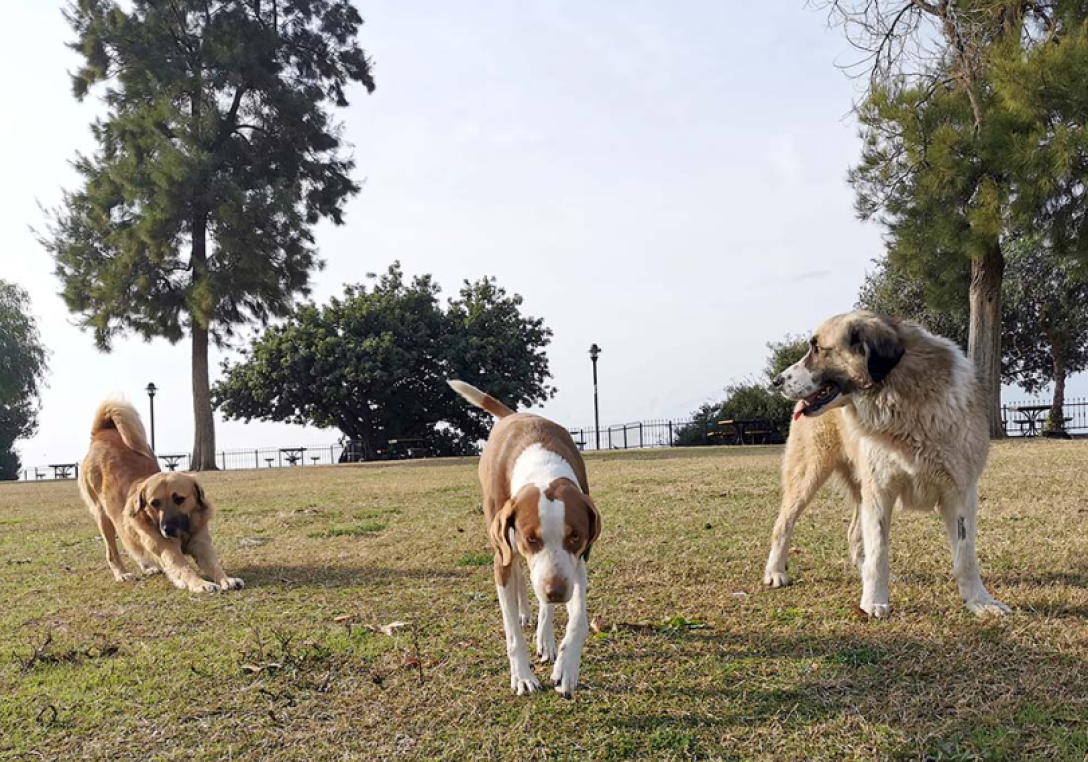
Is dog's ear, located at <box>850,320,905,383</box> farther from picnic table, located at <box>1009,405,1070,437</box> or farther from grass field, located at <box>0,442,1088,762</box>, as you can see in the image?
picnic table, located at <box>1009,405,1070,437</box>

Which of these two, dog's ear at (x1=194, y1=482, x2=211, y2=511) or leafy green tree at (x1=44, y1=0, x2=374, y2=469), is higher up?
leafy green tree at (x1=44, y1=0, x2=374, y2=469)

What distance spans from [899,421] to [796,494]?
117 cm

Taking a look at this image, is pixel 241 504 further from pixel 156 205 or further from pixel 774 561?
pixel 156 205

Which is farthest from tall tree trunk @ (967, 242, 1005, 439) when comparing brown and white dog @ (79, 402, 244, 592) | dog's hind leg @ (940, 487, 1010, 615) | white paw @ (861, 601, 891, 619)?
brown and white dog @ (79, 402, 244, 592)

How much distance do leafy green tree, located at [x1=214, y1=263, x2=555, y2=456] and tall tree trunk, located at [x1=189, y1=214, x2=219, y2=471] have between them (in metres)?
5.79

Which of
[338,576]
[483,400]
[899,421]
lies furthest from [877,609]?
[338,576]

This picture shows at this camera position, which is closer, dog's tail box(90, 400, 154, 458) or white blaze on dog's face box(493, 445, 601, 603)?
white blaze on dog's face box(493, 445, 601, 603)

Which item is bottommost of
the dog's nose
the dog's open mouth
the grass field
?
the grass field

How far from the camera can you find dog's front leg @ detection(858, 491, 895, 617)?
4566 millimetres

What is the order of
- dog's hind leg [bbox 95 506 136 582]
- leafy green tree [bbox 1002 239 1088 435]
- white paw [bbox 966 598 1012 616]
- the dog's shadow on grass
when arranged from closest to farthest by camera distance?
1. white paw [bbox 966 598 1012 616]
2. the dog's shadow on grass
3. dog's hind leg [bbox 95 506 136 582]
4. leafy green tree [bbox 1002 239 1088 435]

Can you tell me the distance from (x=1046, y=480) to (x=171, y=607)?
9.81m

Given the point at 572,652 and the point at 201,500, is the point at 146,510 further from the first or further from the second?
the point at 572,652

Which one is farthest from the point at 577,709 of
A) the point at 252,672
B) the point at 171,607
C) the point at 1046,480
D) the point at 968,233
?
the point at 968,233

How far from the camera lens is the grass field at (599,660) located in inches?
124
